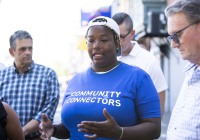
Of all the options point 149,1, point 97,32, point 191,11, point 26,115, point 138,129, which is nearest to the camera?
point 191,11

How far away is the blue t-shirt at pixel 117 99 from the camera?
2.75 m

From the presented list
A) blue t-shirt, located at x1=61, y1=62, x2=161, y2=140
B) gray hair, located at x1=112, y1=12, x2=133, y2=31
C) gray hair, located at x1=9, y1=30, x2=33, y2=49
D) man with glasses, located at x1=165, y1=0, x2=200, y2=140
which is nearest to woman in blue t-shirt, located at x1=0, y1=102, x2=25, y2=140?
blue t-shirt, located at x1=61, y1=62, x2=161, y2=140

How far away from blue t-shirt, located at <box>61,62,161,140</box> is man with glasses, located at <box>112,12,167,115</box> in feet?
3.86

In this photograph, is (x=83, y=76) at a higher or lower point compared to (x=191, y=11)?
lower

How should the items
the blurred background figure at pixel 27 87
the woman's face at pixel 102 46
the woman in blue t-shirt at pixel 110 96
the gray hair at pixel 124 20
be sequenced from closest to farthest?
the woman in blue t-shirt at pixel 110 96, the woman's face at pixel 102 46, the blurred background figure at pixel 27 87, the gray hair at pixel 124 20

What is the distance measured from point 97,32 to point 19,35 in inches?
63.4

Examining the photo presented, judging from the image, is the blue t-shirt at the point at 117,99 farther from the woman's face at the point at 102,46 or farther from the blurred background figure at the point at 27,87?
the blurred background figure at the point at 27,87

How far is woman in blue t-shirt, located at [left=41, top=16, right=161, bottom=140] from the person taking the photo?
2.73m

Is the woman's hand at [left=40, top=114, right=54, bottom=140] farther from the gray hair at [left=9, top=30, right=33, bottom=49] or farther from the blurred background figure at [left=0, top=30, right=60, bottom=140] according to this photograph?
the gray hair at [left=9, top=30, right=33, bottom=49]

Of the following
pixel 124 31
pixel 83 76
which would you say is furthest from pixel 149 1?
pixel 83 76

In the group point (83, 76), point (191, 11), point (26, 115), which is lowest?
point (26, 115)

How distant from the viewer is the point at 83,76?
121 inches

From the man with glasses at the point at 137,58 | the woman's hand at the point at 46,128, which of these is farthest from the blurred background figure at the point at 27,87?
the woman's hand at the point at 46,128

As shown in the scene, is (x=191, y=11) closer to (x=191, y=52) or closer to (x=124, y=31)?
(x=191, y=52)
